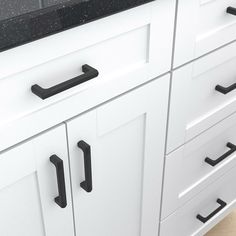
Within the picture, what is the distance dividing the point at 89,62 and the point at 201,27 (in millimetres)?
266

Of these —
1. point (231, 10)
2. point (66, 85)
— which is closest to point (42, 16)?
point (66, 85)

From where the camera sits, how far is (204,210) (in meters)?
1.29

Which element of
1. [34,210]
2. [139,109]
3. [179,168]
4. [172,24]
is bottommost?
[179,168]

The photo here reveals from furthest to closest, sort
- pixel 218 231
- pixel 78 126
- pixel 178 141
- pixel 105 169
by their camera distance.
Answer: pixel 218 231
pixel 178 141
pixel 105 169
pixel 78 126

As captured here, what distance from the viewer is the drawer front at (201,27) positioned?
32.9 inches

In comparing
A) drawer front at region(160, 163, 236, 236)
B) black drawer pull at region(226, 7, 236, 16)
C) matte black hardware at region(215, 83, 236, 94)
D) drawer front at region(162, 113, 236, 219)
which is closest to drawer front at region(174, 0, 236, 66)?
black drawer pull at region(226, 7, 236, 16)

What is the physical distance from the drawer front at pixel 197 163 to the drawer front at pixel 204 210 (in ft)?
0.11

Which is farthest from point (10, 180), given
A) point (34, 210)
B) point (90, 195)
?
point (90, 195)

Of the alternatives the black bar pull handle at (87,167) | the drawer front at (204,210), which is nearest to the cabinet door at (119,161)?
the black bar pull handle at (87,167)

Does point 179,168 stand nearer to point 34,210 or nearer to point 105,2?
point 34,210

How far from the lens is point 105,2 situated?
2.19 feet

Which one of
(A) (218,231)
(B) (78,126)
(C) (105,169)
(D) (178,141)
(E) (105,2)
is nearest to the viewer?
(E) (105,2)

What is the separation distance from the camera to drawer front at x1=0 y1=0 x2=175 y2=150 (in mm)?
649

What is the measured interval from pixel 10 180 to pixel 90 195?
0.21 meters
